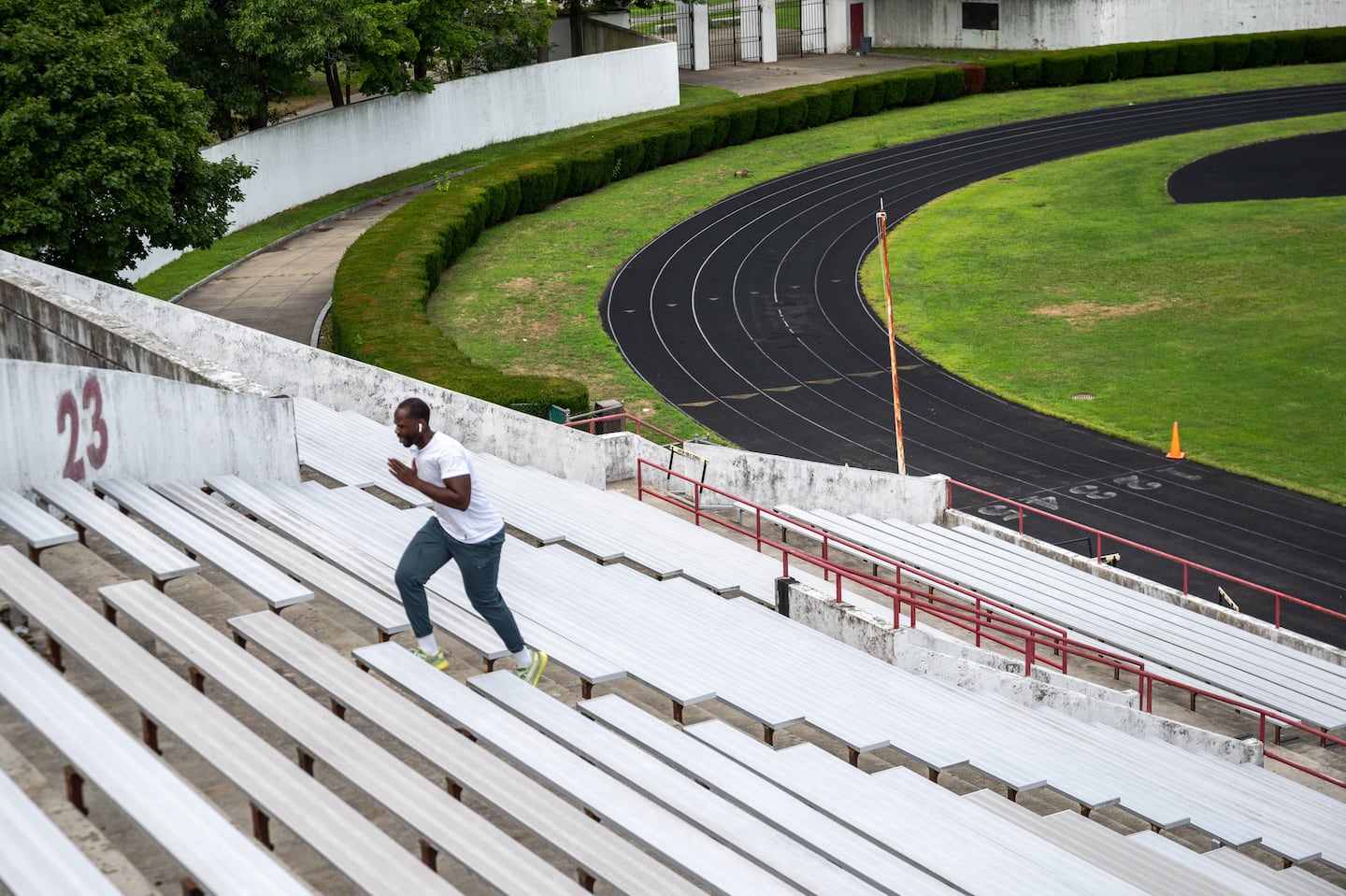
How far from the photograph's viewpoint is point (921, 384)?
29.6 metres

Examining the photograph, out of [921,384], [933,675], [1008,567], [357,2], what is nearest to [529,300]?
[921,384]

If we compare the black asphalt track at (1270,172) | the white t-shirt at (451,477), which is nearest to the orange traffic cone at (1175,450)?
the black asphalt track at (1270,172)

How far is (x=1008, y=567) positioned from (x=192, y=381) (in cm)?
1001

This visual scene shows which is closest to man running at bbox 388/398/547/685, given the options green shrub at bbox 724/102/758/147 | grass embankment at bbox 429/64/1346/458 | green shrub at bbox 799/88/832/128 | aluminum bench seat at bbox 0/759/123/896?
aluminum bench seat at bbox 0/759/123/896

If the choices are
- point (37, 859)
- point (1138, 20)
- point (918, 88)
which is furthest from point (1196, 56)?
point (37, 859)

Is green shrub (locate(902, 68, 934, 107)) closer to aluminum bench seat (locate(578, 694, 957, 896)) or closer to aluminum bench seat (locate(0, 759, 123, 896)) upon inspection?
aluminum bench seat (locate(578, 694, 957, 896))

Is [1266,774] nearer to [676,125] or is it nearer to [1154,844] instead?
[1154,844]

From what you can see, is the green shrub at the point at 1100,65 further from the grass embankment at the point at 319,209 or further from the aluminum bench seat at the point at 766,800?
the aluminum bench seat at the point at 766,800

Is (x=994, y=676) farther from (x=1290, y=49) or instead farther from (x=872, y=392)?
(x=1290, y=49)

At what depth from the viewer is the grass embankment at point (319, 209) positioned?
121ft

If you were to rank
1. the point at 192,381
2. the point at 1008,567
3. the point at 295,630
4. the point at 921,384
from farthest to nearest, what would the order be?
the point at 921,384 < the point at 1008,567 < the point at 192,381 < the point at 295,630

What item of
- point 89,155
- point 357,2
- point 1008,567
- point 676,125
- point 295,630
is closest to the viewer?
point 295,630

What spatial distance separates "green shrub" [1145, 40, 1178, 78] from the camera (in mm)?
58375

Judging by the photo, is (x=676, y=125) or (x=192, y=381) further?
(x=676, y=125)
